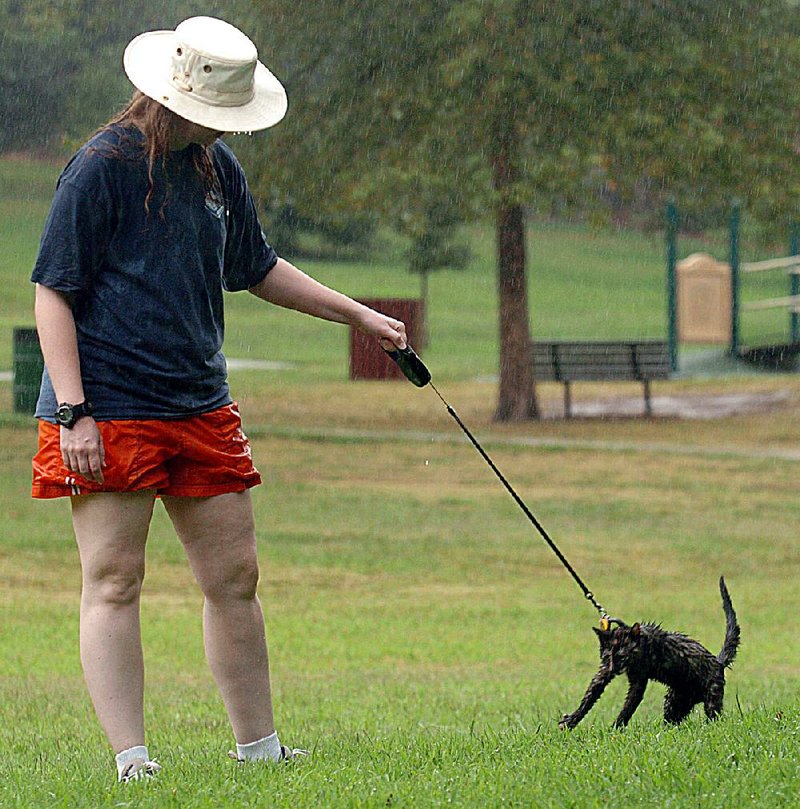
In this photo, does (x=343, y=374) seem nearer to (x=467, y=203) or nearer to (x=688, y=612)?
(x=467, y=203)

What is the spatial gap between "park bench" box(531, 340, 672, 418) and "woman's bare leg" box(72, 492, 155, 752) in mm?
18845

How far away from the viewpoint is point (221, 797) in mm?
3686

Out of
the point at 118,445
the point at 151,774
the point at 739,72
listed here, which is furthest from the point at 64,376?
the point at 739,72

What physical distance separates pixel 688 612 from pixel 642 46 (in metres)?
11.4

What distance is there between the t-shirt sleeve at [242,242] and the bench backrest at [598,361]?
60.5 feet

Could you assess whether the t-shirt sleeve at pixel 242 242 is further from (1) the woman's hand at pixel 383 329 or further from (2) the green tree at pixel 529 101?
(2) the green tree at pixel 529 101

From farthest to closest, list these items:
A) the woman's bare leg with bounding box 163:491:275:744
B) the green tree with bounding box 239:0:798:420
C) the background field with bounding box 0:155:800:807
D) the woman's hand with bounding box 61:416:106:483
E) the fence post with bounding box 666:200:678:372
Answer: the fence post with bounding box 666:200:678:372 → the green tree with bounding box 239:0:798:420 → the woman's bare leg with bounding box 163:491:275:744 → the woman's hand with bounding box 61:416:106:483 → the background field with bounding box 0:155:800:807

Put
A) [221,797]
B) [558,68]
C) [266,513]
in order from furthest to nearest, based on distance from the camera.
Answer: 1. [558,68]
2. [266,513]
3. [221,797]

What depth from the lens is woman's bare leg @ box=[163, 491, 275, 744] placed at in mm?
4215

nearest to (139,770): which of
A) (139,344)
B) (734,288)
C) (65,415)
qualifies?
(65,415)

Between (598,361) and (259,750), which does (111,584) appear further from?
(598,361)

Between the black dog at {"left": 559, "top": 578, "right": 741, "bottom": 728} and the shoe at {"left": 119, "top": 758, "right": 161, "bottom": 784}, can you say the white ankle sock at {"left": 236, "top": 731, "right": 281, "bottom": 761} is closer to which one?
the shoe at {"left": 119, "top": 758, "right": 161, "bottom": 784}

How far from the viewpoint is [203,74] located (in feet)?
13.4

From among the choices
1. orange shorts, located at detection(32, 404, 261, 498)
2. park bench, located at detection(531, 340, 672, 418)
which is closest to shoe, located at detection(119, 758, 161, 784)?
orange shorts, located at detection(32, 404, 261, 498)
